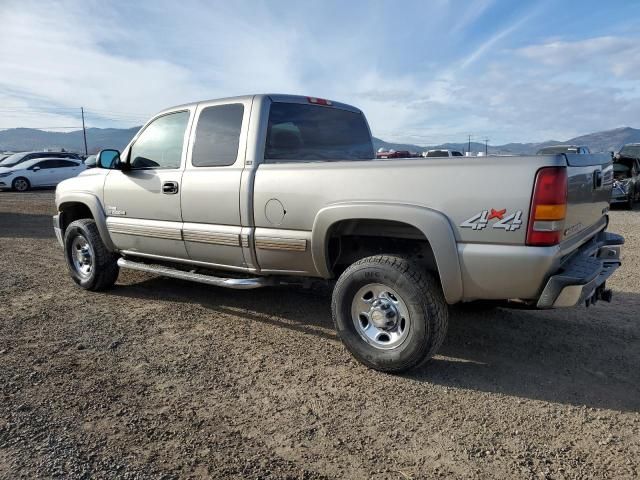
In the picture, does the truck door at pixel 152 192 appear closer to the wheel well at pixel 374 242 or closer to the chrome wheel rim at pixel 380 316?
the wheel well at pixel 374 242

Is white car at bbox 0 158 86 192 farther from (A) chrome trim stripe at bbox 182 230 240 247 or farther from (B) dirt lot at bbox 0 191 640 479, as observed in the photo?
(A) chrome trim stripe at bbox 182 230 240 247

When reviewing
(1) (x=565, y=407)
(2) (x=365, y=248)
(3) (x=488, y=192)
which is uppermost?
(3) (x=488, y=192)

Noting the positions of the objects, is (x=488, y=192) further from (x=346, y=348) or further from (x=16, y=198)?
(x=16, y=198)

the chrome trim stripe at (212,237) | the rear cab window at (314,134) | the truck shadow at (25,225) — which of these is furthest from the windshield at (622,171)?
the truck shadow at (25,225)

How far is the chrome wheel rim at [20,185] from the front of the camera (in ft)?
68.3

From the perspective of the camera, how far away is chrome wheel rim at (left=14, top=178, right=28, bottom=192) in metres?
20.8

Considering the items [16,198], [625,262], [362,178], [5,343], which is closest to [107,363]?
[5,343]

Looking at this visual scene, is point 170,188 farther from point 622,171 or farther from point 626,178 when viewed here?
point 622,171

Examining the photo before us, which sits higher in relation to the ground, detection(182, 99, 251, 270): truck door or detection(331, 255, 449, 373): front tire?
detection(182, 99, 251, 270): truck door

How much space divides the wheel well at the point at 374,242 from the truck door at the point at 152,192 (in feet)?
5.05

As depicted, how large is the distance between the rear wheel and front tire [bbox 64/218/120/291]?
706 inches

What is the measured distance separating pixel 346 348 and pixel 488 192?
1.57 metres

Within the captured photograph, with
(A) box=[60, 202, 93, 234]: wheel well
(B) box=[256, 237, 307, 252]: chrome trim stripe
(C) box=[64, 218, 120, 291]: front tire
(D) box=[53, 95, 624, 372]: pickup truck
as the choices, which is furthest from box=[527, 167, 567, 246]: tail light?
(A) box=[60, 202, 93, 234]: wheel well

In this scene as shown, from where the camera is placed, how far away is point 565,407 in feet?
10.2
